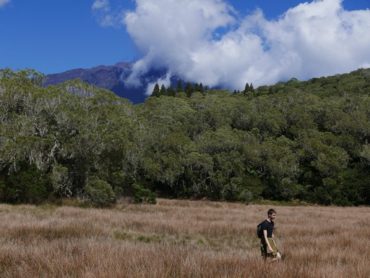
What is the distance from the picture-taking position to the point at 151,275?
582 cm

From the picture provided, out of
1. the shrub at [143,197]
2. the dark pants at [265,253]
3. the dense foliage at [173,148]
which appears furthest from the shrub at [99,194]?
the dark pants at [265,253]

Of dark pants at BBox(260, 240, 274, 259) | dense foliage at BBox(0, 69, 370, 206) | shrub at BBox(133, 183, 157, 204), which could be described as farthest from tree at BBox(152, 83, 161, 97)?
dark pants at BBox(260, 240, 274, 259)

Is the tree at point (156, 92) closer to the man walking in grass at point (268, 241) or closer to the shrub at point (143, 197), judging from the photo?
the shrub at point (143, 197)

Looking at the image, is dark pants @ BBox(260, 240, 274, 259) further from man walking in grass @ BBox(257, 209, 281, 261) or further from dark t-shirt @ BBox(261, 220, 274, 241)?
dark t-shirt @ BBox(261, 220, 274, 241)

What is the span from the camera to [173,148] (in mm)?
59500

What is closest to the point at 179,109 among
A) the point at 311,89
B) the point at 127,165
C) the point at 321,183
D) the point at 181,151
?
the point at 181,151

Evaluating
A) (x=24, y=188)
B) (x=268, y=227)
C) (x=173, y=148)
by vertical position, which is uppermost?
(x=173, y=148)

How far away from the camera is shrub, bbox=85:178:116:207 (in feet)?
116

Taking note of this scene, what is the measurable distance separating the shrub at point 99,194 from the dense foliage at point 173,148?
0.35ft

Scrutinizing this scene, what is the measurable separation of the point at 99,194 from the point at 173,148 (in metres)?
24.7

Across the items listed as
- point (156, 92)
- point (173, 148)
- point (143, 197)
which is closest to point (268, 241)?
point (143, 197)

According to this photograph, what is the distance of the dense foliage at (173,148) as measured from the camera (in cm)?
3728

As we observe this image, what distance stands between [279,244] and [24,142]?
26.8m

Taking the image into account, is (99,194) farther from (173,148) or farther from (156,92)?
(156,92)
